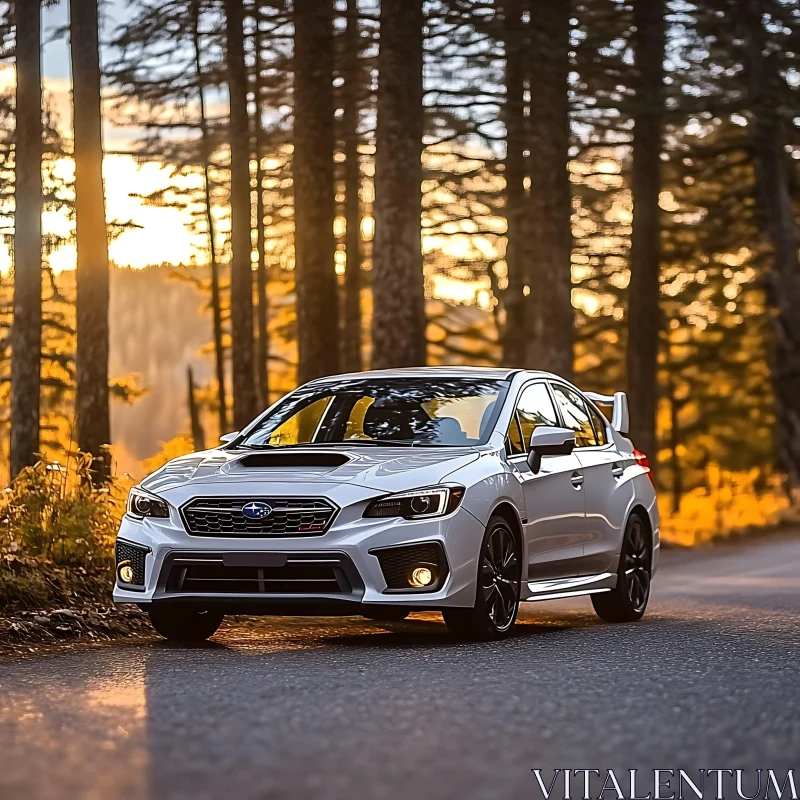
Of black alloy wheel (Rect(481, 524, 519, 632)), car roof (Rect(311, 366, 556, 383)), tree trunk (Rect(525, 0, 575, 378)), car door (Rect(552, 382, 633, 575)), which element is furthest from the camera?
tree trunk (Rect(525, 0, 575, 378))

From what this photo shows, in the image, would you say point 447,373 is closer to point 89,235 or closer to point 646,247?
point 89,235

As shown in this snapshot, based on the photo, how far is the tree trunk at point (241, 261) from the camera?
106 ft

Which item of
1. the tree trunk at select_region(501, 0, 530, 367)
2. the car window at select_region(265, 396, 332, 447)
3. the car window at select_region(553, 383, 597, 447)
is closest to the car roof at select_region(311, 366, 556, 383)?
the car window at select_region(265, 396, 332, 447)

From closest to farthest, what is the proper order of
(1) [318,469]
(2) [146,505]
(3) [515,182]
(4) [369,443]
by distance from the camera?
(1) [318,469], (2) [146,505], (4) [369,443], (3) [515,182]

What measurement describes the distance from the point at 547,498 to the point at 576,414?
1.58 metres

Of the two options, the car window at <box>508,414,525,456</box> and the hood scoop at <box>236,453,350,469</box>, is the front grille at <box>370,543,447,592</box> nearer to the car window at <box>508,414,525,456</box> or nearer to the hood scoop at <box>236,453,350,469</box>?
the hood scoop at <box>236,453,350,469</box>

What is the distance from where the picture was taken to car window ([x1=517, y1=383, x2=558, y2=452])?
38.8 feet

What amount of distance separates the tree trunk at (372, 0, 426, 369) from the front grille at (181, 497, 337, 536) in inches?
422

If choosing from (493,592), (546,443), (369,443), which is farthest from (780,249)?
(493,592)

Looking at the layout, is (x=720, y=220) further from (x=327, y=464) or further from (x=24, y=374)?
(x=327, y=464)

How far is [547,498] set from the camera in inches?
456

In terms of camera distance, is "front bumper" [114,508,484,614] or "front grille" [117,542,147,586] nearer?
"front bumper" [114,508,484,614]

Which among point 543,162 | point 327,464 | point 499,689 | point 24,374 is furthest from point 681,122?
point 499,689

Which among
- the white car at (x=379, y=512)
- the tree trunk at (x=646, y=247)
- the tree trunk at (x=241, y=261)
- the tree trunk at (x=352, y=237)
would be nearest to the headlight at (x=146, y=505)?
the white car at (x=379, y=512)
